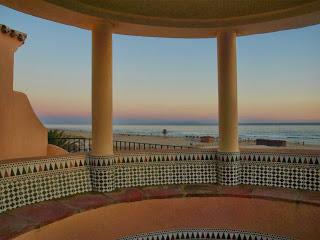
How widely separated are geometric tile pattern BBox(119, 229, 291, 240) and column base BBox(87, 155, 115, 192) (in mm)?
931

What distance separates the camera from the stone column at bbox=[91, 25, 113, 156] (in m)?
4.65

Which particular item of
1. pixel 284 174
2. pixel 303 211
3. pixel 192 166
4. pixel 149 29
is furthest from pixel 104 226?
pixel 149 29

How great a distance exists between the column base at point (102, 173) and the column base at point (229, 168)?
1.80 metres

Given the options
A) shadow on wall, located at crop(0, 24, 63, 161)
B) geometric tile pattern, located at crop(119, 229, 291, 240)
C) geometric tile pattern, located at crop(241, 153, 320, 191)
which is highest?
shadow on wall, located at crop(0, 24, 63, 161)

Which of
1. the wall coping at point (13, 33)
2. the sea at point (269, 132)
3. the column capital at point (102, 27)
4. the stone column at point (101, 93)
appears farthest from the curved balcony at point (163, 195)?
the sea at point (269, 132)

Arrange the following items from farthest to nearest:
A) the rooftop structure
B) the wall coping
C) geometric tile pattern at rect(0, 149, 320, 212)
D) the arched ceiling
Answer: the wall coping → the arched ceiling → geometric tile pattern at rect(0, 149, 320, 212) → the rooftop structure

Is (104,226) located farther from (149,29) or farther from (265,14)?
(265,14)

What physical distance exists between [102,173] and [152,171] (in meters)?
0.86

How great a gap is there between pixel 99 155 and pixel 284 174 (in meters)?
2.93

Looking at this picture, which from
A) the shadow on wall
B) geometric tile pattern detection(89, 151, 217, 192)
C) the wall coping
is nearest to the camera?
geometric tile pattern detection(89, 151, 217, 192)

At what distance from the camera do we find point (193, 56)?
11.3m

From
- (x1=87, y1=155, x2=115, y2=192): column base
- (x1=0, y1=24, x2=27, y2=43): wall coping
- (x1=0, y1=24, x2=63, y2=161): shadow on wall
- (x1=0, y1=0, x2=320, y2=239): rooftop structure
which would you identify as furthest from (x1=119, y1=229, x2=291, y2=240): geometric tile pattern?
(x1=0, y1=24, x2=27, y2=43): wall coping

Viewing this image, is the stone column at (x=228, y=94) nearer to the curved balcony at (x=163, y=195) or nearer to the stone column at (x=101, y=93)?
the curved balcony at (x=163, y=195)

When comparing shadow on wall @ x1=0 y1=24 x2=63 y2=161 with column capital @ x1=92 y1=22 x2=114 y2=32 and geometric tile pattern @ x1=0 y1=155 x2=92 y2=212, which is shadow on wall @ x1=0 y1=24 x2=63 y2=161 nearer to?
geometric tile pattern @ x1=0 y1=155 x2=92 y2=212
